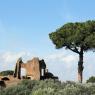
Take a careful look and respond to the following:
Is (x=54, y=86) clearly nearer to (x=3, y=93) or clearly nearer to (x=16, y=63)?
(x=3, y=93)

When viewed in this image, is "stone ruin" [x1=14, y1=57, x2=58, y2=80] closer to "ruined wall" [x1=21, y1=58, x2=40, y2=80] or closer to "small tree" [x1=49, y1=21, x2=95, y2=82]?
"ruined wall" [x1=21, y1=58, x2=40, y2=80]

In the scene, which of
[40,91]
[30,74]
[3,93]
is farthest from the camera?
[30,74]

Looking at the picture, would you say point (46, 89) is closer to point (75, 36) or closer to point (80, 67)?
point (80, 67)

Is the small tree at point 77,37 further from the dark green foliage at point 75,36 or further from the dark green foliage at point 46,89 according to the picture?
the dark green foliage at point 46,89

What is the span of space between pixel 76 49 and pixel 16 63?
28.1 ft

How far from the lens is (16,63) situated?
6425cm

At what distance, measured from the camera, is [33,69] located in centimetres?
6325

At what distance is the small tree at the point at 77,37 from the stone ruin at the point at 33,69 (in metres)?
3.96

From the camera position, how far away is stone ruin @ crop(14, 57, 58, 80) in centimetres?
6262

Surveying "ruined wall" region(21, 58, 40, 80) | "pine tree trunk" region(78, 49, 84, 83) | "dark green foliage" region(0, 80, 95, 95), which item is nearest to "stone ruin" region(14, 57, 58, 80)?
"ruined wall" region(21, 58, 40, 80)

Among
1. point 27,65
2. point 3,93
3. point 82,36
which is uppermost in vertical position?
point 82,36

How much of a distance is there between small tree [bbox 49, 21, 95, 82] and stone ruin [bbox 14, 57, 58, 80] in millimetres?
3962

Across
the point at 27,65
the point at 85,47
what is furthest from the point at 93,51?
the point at 27,65

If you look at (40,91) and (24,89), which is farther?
(24,89)
